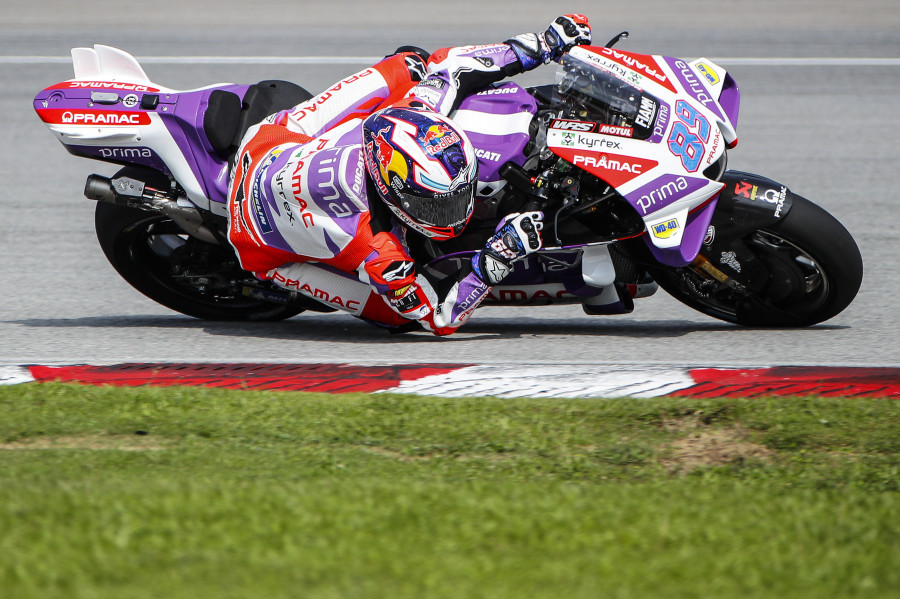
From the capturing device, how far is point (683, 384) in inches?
167

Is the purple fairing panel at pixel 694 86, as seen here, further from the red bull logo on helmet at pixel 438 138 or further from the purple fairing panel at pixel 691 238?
the red bull logo on helmet at pixel 438 138

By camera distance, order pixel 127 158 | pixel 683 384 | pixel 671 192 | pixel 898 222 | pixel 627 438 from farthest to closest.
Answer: pixel 898 222 < pixel 127 158 < pixel 671 192 < pixel 683 384 < pixel 627 438

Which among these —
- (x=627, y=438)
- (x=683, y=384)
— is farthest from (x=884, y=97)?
(x=627, y=438)

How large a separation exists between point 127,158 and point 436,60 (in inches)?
59.4

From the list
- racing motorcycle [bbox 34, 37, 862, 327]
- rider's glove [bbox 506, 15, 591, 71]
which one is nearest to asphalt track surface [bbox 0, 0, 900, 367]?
racing motorcycle [bbox 34, 37, 862, 327]

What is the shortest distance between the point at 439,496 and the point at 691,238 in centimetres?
195

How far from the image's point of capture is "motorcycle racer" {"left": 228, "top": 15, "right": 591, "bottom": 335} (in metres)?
4.48

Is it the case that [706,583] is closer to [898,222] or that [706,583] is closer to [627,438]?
[627,438]

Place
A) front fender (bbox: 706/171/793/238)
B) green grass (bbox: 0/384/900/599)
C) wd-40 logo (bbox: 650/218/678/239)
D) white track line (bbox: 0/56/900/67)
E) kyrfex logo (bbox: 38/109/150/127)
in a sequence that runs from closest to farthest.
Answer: green grass (bbox: 0/384/900/599) < wd-40 logo (bbox: 650/218/678/239) < front fender (bbox: 706/171/793/238) < kyrfex logo (bbox: 38/109/150/127) < white track line (bbox: 0/56/900/67)

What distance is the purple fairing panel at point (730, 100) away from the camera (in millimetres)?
4879

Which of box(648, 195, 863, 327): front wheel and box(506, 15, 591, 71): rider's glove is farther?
box(506, 15, 591, 71): rider's glove

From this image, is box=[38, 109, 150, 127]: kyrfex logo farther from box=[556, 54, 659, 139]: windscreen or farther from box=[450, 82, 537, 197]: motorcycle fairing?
box=[556, 54, 659, 139]: windscreen

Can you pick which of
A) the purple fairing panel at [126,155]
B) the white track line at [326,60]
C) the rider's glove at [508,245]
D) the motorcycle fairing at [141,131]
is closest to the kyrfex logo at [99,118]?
the motorcycle fairing at [141,131]

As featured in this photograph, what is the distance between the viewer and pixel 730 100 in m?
4.93
